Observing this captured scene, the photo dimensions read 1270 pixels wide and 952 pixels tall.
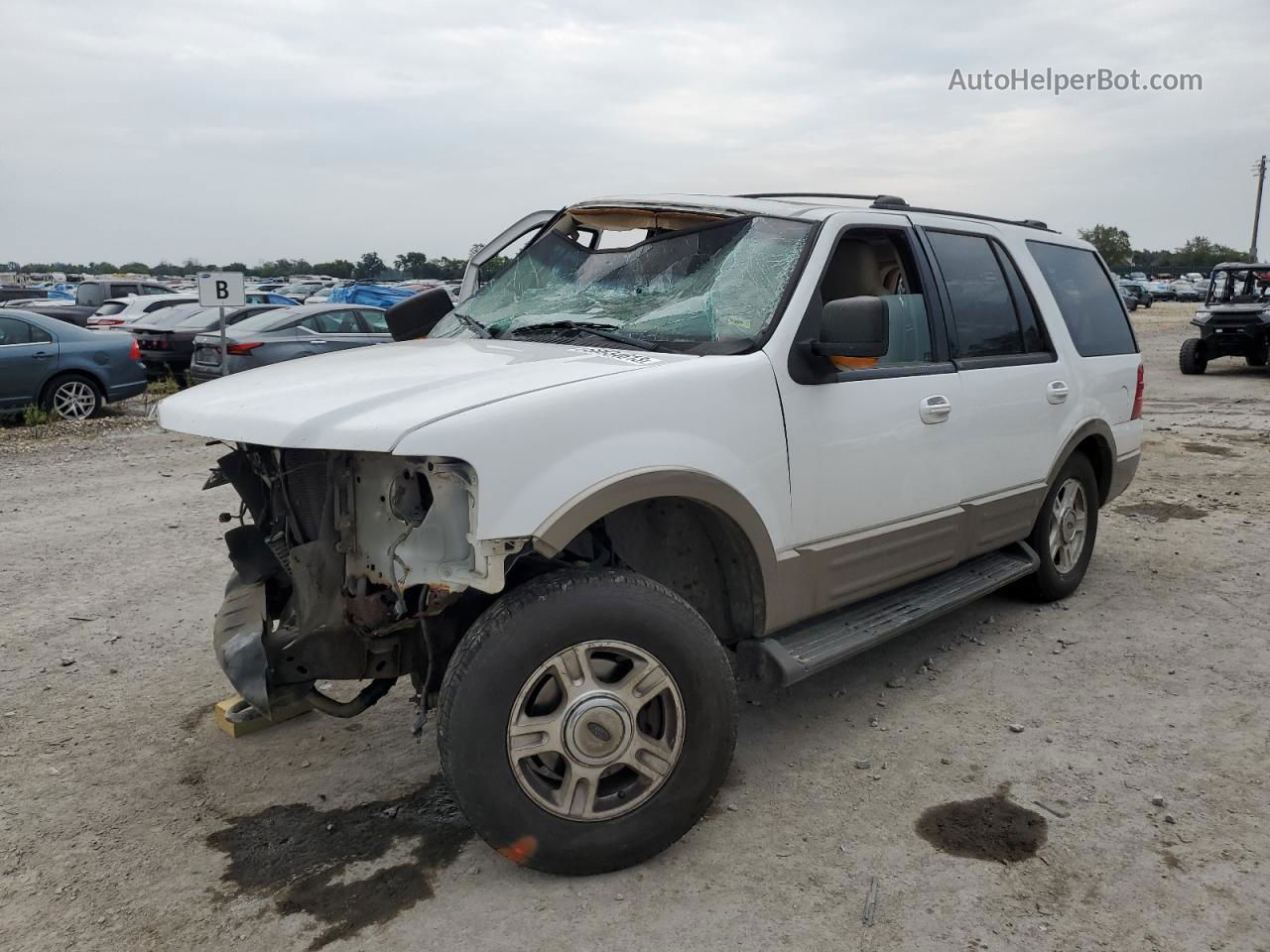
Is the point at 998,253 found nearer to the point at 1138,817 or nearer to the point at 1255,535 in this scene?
the point at 1138,817

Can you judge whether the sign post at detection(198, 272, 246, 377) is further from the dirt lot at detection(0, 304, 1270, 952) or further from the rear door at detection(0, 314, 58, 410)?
the dirt lot at detection(0, 304, 1270, 952)

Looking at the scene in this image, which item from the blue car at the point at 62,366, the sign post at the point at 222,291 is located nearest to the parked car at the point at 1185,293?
the sign post at the point at 222,291

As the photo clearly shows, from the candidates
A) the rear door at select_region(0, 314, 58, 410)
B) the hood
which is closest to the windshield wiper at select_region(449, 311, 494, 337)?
the hood

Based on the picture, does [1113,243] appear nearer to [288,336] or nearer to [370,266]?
[370,266]

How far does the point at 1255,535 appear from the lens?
6.63 m

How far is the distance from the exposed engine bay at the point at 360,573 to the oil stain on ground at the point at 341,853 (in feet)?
1.26

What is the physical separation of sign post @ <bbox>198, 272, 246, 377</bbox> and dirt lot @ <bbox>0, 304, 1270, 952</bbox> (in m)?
6.94

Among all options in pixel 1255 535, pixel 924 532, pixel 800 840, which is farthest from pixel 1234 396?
pixel 800 840

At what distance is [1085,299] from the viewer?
527 centimetres

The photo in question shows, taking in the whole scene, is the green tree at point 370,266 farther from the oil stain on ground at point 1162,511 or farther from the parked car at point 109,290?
the oil stain on ground at point 1162,511

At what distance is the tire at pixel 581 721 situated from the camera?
8.68 feet

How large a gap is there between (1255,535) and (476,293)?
5.48m

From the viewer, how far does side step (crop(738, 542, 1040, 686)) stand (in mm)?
3326

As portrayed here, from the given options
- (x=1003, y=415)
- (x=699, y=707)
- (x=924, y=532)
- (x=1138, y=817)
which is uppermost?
(x=1003, y=415)
